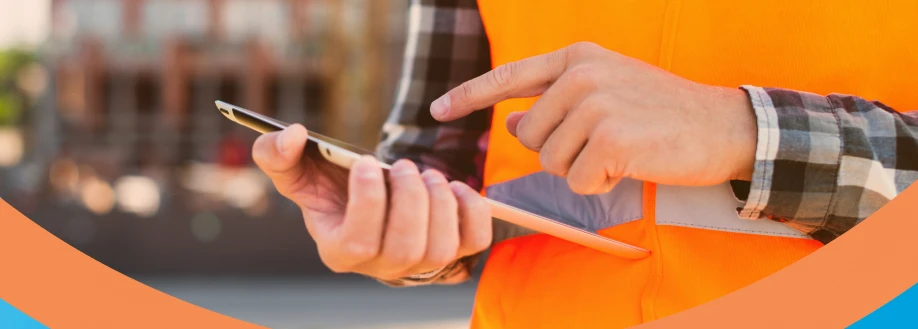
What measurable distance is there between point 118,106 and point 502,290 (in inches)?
517

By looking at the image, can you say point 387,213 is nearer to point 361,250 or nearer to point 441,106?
point 361,250

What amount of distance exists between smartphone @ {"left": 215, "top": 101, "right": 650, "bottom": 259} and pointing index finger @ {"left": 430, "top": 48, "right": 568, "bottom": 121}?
0.38ft

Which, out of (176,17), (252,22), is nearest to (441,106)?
(252,22)

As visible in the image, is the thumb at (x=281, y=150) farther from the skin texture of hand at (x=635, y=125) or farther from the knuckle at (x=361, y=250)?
the skin texture of hand at (x=635, y=125)

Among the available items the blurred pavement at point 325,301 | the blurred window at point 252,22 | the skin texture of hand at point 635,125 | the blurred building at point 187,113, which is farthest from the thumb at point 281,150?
the blurred window at point 252,22

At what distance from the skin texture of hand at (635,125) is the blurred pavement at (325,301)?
5249 mm

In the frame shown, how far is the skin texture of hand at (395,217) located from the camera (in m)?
0.75

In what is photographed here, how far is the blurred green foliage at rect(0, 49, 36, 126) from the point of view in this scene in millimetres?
11633

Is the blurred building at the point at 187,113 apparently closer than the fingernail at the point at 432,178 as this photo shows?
No

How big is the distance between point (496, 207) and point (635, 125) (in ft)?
0.48

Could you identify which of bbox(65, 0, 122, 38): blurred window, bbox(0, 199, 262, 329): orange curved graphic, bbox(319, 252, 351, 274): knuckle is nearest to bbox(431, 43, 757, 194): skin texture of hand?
bbox(319, 252, 351, 274): knuckle

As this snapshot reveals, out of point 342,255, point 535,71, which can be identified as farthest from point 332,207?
point 535,71

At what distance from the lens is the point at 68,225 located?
777cm

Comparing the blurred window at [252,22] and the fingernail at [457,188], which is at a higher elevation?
the fingernail at [457,188]
